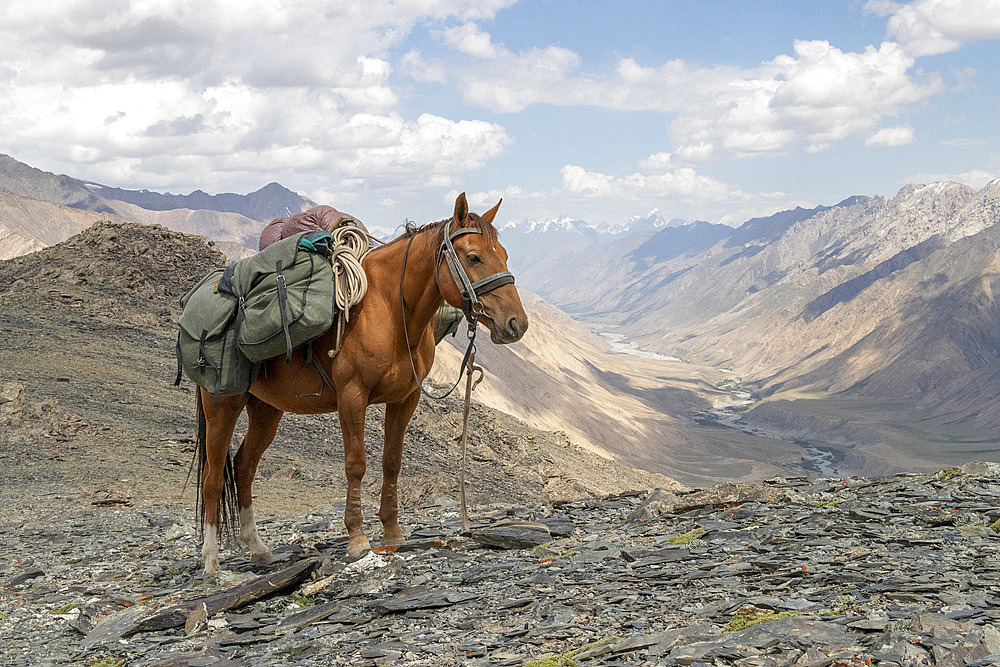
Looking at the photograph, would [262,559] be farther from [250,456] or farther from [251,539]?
[250,456]

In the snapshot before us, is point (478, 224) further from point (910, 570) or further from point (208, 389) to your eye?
point (910, 570)

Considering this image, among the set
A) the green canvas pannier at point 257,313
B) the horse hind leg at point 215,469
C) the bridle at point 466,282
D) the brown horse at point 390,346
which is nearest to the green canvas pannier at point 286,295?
the green canvas pannier at point 257,313

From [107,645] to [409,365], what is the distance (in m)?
4.06

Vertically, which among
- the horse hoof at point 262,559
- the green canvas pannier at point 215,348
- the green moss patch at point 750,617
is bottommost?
the horse hoof at point 262,559

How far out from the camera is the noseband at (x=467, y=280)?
27.1ft

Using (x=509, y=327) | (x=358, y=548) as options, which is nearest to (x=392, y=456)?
(x=358, y=548)

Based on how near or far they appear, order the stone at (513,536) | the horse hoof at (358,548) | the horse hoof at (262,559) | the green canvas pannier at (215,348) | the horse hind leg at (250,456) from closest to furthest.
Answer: the horse hoof at (358,548) < the green canvas pannier at (215,348) < the stone at (513,536) < the horse hoof at (262,559) < the horse hind leg at (250,456)

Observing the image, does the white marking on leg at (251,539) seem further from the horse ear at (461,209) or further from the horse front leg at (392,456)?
the horse ear at (461,209)

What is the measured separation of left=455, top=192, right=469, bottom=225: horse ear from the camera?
838cm

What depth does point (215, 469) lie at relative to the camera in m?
10.2

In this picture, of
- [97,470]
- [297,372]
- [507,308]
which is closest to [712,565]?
[507,308]

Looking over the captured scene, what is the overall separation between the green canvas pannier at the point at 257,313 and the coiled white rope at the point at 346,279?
88mm

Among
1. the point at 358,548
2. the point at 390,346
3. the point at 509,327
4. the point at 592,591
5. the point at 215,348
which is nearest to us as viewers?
the point at 592,591

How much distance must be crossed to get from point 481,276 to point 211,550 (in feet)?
16.2
